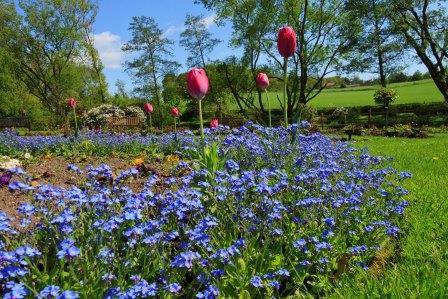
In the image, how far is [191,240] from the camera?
8.30 feet

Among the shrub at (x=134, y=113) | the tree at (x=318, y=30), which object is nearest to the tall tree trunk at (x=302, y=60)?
the tree at (x=318, y=30)

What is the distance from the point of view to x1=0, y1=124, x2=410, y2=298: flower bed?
88.4 inches

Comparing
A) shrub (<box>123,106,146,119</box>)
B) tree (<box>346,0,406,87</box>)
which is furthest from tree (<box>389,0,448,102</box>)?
shrub (<box>123,106,146,119</box>)

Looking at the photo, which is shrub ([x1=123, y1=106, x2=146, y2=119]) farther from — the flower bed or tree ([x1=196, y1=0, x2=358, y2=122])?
the flower bed

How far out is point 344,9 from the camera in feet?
87.1

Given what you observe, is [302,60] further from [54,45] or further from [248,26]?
[54,45]

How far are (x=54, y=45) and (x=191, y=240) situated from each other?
3591cm

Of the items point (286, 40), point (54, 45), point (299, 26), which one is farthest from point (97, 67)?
point (286, 40)

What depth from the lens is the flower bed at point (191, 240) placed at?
2.24 metres

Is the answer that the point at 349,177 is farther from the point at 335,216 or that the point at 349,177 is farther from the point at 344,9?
the point at 344,9

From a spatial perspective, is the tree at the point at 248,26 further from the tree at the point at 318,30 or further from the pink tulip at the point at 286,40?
the pink tulip at the point at 286,40

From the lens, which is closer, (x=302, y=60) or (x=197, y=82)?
(x=197, y=82)

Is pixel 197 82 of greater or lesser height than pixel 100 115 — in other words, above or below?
above

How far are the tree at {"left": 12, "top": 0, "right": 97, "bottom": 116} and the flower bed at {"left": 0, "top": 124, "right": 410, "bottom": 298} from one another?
31003 millimetres
